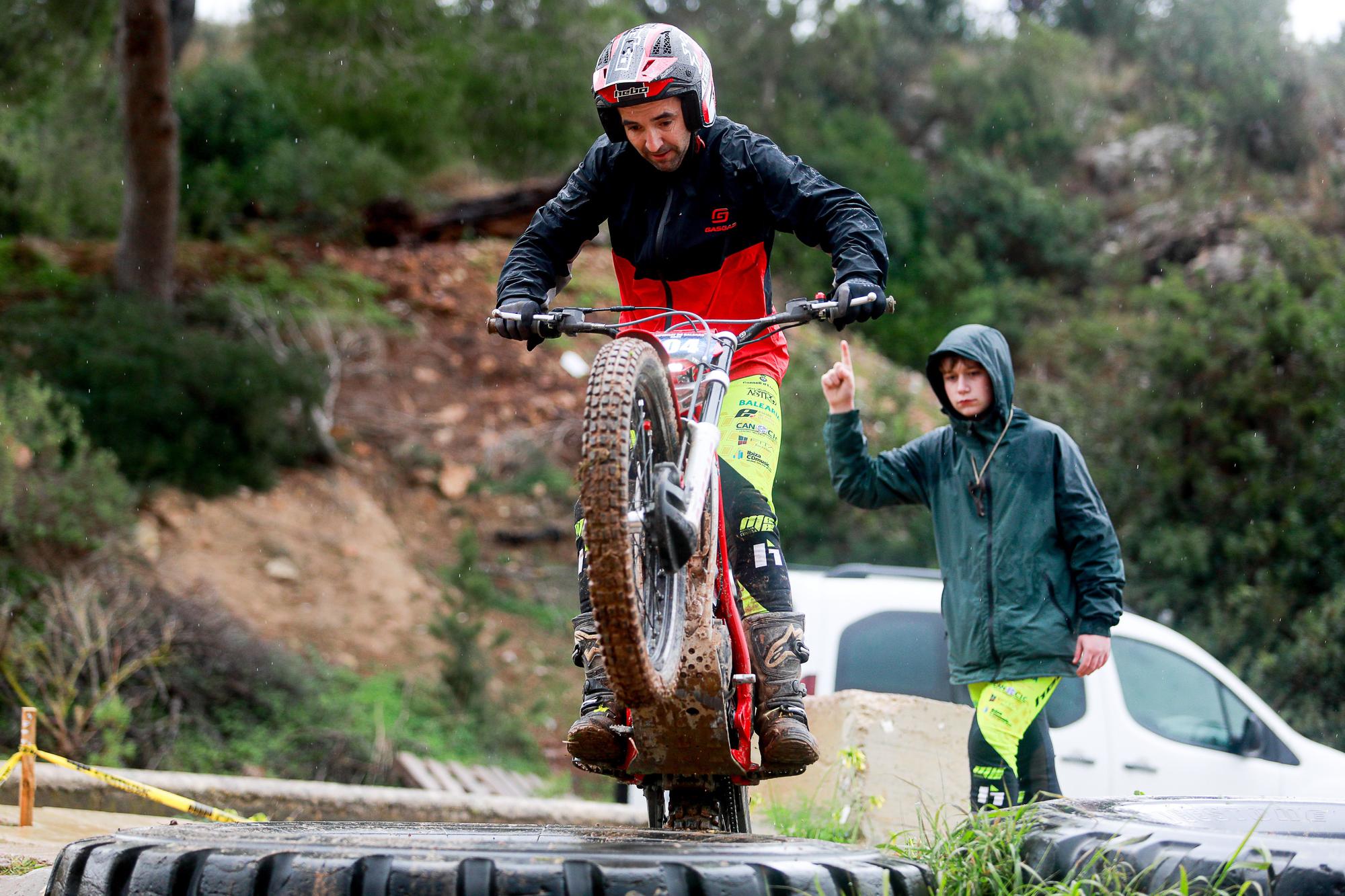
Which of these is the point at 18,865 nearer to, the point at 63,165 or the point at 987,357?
the point at 987,357

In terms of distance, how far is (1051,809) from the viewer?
3781 mm

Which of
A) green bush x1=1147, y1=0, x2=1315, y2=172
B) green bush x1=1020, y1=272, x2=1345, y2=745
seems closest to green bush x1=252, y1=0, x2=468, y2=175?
green bush x1=1020, y1=272, x2=1345, y2=745

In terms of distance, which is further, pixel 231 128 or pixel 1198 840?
pixel 231 128

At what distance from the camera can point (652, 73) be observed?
3.96 meters

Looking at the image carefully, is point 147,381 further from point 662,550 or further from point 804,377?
point 662,550

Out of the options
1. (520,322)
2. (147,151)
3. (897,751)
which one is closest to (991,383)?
(897,751)

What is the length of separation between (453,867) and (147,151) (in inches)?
581

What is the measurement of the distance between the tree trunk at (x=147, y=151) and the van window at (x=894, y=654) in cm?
1133

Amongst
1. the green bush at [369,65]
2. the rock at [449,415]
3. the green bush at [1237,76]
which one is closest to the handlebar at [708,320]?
the rock at [449,415]

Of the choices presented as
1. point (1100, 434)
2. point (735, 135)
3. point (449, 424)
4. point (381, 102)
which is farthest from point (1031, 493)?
point (381, 102)

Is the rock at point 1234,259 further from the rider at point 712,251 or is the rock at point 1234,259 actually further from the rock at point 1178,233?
the rider at point 712,251

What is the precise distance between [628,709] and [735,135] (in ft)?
6.37

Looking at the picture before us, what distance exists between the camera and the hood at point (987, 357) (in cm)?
510

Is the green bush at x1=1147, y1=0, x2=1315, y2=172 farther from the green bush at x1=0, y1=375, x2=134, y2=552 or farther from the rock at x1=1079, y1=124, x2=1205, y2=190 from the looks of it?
the green bush at x1=0, y1=375, x2=134, y2=552
